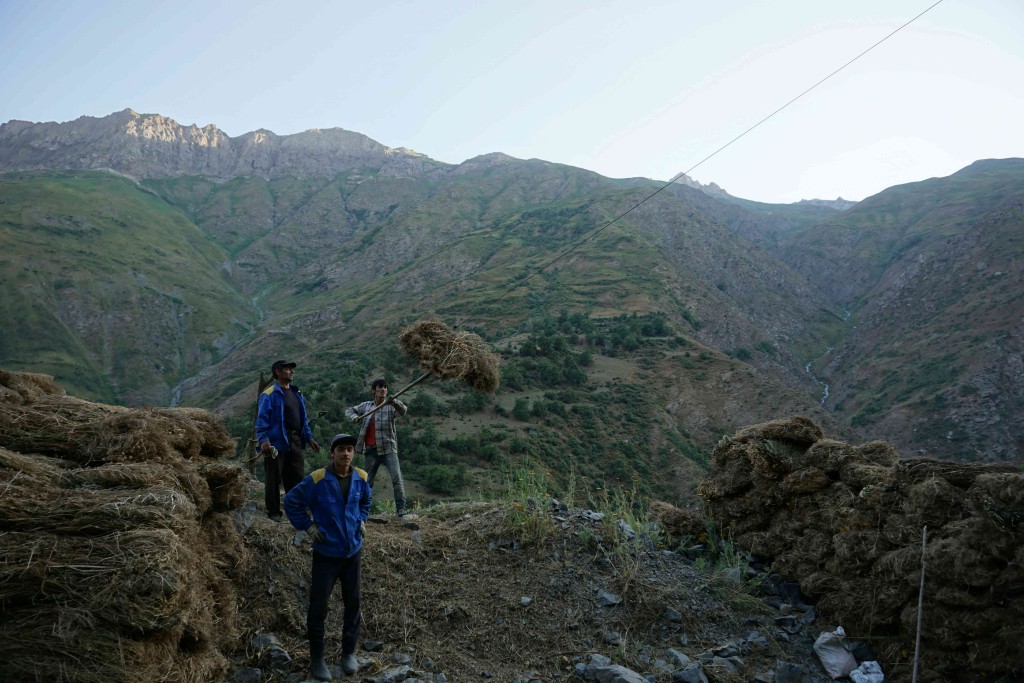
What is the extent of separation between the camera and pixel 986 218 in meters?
58.8

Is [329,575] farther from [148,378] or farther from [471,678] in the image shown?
[148,378]

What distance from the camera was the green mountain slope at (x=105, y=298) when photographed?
178 ft

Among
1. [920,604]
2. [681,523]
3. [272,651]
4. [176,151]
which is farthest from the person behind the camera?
[176,151]

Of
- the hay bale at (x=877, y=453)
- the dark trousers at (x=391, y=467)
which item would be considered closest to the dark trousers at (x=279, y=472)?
the dark trousers at (x=391, y=467)

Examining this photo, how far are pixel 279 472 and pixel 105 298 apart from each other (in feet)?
227

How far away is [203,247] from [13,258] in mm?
29515

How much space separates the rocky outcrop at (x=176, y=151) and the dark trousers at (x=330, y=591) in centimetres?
14172

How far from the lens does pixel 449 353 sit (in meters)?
6.59

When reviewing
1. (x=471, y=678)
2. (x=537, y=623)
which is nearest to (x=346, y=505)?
(x=471, y=678)

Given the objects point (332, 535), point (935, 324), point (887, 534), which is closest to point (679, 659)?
point (887, 534)

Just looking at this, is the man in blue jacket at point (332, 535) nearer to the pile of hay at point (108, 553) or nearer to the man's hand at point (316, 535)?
the man's hand at point (316, 535)

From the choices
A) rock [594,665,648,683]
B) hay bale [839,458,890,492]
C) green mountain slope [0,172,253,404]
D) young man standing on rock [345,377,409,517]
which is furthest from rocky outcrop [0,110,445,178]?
rock [594,665,648,683]

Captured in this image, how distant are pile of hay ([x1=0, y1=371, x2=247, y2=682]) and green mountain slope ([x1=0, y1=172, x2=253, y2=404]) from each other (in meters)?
54.8

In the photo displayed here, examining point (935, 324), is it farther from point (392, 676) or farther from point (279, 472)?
point (392, 676)
